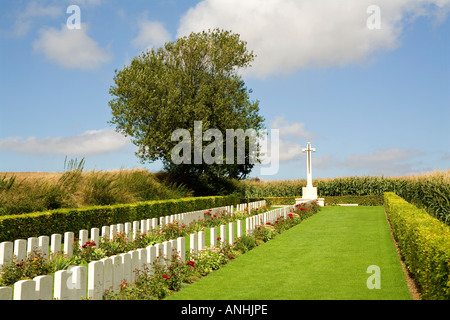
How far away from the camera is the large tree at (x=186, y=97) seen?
27.5 m

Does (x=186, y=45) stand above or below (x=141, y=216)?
above

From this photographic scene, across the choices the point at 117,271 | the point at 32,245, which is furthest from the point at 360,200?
the point at 117,271

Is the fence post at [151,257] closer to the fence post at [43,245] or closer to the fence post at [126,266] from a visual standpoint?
the fence post at [126,266]

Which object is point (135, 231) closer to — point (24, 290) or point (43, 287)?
point (43, 287)

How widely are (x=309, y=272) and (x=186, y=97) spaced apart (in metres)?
22.3

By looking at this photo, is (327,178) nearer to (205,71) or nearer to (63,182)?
(205,71)

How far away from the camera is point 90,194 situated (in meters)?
17.1

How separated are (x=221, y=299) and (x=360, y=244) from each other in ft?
23.7

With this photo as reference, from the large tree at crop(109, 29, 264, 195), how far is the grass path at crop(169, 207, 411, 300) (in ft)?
51.0

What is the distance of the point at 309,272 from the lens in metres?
8.84

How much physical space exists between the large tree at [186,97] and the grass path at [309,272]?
15.5m

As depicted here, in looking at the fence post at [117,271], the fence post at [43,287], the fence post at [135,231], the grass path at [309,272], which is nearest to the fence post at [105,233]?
the fence post at [135,231]

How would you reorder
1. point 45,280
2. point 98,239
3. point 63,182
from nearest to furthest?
point 45,280
point 98,239
point 63,182
